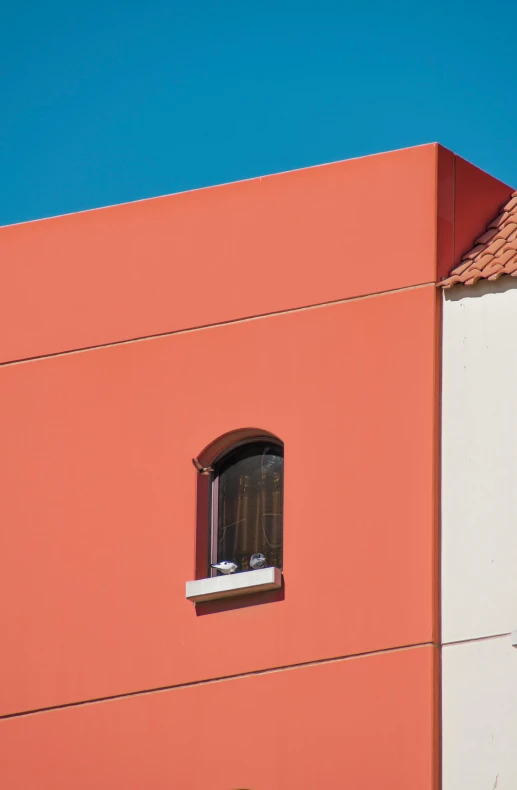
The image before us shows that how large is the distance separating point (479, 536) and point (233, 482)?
2186mm

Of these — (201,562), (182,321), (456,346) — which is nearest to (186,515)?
(201,562)

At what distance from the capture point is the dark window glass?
13102 mm

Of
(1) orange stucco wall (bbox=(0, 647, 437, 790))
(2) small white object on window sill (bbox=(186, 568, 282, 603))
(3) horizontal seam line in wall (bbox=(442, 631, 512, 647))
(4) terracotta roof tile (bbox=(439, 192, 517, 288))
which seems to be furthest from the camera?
(4) terracotta roof tile (bbox=(439, 192, 517, 288))

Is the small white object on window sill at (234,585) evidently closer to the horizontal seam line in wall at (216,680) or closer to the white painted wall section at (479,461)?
the horizontal seam line in wall at (216,680)

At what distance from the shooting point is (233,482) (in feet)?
43.8

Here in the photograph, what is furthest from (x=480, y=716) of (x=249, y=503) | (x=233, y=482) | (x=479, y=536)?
(x=233, y=482)

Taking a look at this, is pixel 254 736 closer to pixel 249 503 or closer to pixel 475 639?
pixel 475 639

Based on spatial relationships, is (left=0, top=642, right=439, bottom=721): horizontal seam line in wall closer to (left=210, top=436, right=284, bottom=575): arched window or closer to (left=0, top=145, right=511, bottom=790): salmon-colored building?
(left=0, top=145, right=511, bottom=790): salmon-colored building

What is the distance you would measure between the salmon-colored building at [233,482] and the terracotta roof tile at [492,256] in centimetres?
11

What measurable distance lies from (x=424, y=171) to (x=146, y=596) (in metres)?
3.79

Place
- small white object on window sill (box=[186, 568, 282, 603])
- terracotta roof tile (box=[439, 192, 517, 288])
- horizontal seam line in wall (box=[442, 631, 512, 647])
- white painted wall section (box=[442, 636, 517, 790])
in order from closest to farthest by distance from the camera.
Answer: white painted wall section (box=[442, 636, 517, 790]) → horizontal seam line in wall (box=[442, 631, 512, 647]) → small white object on window sill (box=[186, 568, 282, 603]) → terracotta roof tile (box=[439, 192, 517, 288])

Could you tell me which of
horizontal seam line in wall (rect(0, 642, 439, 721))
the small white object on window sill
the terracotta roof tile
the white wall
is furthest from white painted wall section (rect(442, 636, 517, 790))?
the terracotta roof tile

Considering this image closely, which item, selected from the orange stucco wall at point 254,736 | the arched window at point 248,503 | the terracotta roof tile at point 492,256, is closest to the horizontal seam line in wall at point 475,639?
the orange stucco wall at point 254,736

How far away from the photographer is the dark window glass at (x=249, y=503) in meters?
13.1
